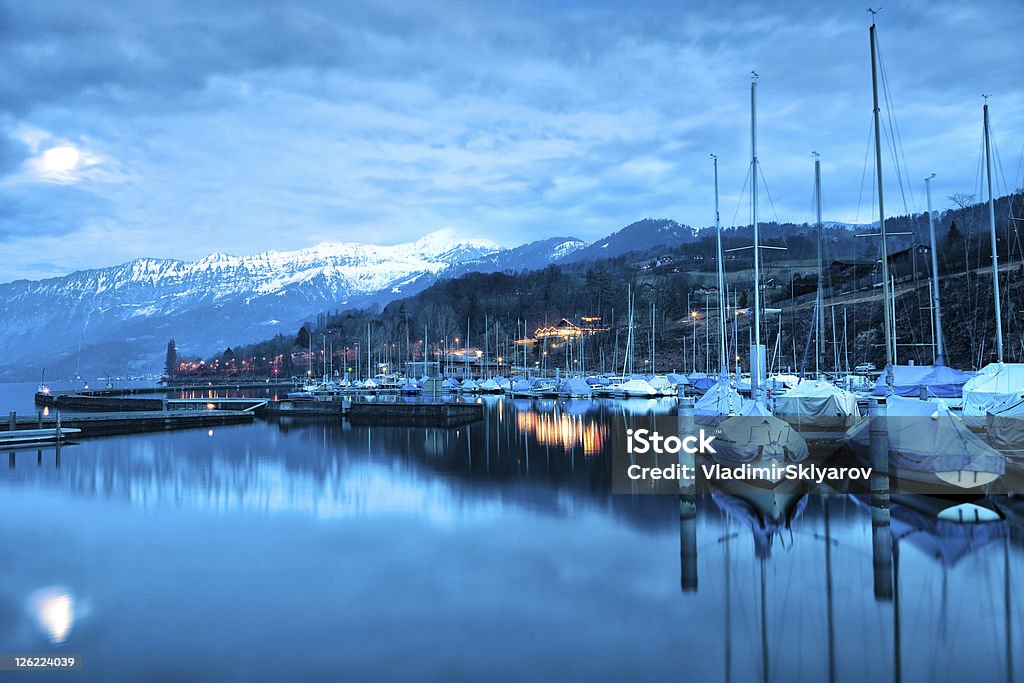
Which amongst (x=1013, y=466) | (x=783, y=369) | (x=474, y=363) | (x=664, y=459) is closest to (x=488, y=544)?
(x=664, y=459)

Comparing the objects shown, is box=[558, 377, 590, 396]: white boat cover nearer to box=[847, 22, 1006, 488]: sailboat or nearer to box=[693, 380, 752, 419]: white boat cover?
box=[693, 380, 752, 419]: white boat cover

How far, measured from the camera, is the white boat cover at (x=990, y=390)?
22.5 m

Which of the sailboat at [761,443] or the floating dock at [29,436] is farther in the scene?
the floating dock at [29,436]

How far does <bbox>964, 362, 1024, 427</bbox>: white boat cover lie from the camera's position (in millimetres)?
22500

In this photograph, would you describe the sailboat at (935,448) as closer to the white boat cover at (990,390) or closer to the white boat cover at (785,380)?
the white boat cover at (990,390)

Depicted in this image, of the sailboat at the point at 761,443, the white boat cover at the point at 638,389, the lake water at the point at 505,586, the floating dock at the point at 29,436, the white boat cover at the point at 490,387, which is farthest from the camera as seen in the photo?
the white boat cover at the point at 490,387

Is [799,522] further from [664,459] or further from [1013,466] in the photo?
[664,459]

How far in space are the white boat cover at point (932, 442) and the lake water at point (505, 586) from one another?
3.79 feet

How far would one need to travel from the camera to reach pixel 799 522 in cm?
1616

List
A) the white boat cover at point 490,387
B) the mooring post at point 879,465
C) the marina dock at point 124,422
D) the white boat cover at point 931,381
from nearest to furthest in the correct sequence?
1. the mooring post at point 879,465
2. the white boat cover at point 931,381
3. the marina dock at point 124,422
4. the white boat cover at point 490,387

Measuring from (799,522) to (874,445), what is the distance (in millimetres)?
3894

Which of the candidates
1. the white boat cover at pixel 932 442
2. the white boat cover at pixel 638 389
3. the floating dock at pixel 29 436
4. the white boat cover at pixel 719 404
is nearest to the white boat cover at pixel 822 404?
the white boat cover at pixel 719 404

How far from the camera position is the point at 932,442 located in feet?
56.1
